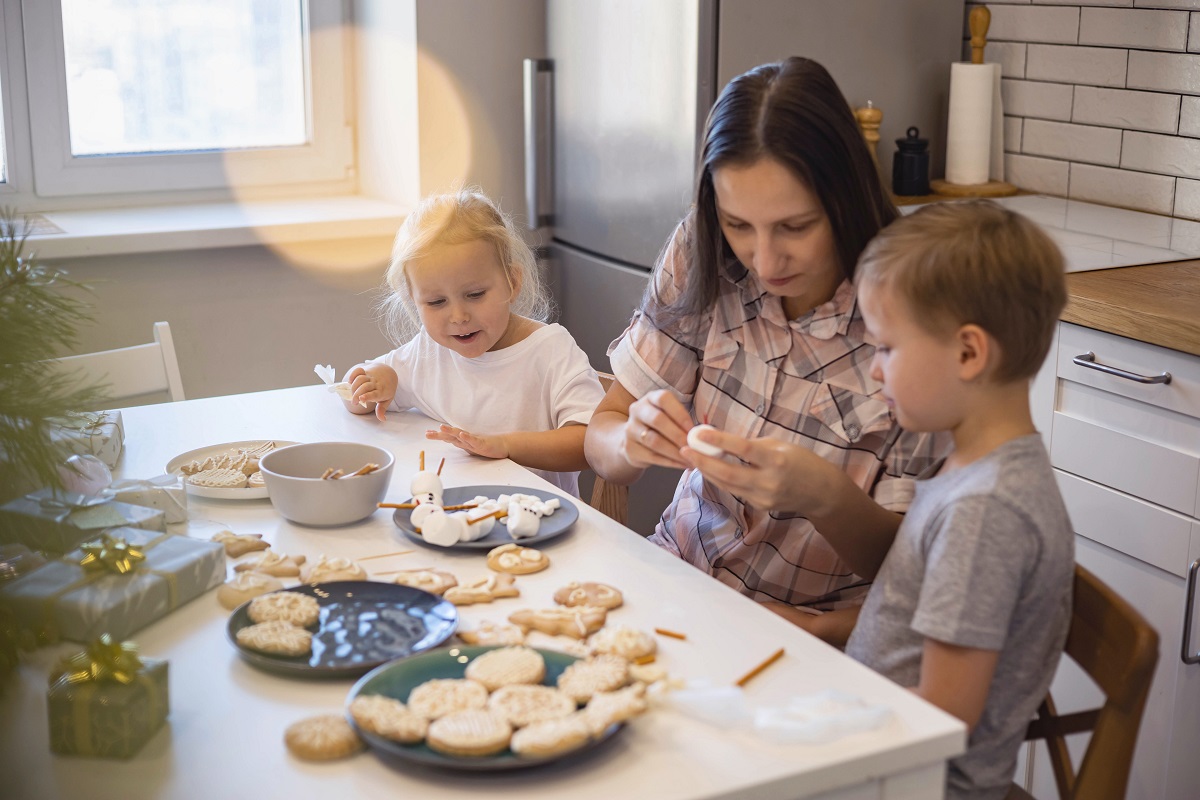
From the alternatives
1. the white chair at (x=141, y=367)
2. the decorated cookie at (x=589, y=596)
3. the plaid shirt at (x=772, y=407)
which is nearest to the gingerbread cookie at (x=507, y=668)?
the decorated cookie at (x=589, y=596)

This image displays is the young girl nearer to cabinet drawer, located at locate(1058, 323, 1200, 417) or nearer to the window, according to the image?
cabinet drawer, located at locate(1058, 323, 1200, 417)

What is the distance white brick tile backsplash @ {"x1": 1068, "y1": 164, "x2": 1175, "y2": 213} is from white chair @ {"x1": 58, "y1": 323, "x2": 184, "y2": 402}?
6.47 ft

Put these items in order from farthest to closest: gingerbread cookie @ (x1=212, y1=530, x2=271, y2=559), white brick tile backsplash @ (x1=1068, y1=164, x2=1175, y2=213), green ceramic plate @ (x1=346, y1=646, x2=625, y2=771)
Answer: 1. white brick tile backsplash @ (x1=1068, y1=164, x2=1175, y2=213)
2. gingerbread cookie @ (x1=212, y1=530, x2=271, y2=559)
3. green ceramic plate @ (x1=346, y1=646, x2=625, y2=771)

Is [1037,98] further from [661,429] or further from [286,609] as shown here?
[286,609]

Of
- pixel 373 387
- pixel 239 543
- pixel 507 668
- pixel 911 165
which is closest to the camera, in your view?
pixel 507 668

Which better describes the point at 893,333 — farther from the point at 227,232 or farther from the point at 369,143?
the point at 369,143

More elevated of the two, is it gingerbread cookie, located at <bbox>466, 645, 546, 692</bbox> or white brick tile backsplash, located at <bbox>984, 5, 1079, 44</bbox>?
white brick tile backsplash, located at <bbox>984, 5, 1079, 44</bbox>

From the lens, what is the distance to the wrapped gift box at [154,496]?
130 cm

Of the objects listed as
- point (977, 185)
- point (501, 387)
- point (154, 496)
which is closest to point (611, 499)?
point (501, 387)

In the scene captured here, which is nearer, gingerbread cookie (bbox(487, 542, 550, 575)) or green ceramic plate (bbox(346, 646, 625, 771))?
green ceramic plate (bbox(346, 646, 625, 771))

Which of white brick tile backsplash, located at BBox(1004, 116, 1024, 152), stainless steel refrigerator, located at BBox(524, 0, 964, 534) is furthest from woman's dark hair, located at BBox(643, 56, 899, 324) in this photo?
white brick tile backsplash, located at BBox(1004, 116, 1024, 152)

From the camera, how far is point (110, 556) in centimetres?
107

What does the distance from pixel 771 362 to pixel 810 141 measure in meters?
0.30

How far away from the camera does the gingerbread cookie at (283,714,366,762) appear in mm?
852
